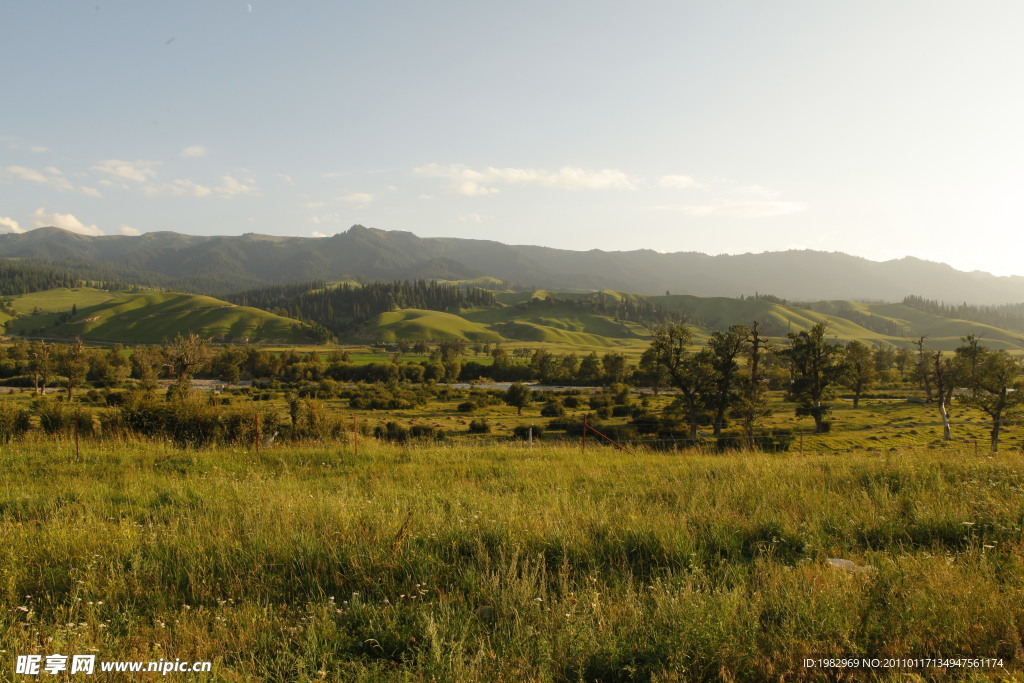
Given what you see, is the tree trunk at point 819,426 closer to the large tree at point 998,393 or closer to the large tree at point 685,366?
the large tree at point 998,393

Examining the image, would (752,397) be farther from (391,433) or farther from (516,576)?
(516,576)

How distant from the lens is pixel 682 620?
4.35 meters

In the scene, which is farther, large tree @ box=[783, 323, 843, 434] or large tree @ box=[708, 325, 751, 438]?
large tree @ box=[783, 323, 843, 434]

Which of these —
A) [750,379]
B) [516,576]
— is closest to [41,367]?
[750,379]

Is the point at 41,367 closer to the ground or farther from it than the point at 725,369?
closer to the ground

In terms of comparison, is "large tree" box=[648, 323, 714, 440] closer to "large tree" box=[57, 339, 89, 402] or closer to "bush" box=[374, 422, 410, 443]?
"bush" box=[374, 422, 410, 443]

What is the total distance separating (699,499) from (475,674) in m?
5.65

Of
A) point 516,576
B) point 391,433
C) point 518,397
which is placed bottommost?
point 518,397

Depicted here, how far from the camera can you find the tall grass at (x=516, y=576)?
4.09 m

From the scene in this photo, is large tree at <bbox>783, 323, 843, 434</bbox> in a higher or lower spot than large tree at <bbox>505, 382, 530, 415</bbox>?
higher

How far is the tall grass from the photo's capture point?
409cm

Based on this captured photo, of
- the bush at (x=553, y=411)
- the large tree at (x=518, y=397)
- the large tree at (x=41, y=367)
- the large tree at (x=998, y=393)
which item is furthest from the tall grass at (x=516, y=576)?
the large tree at (x=41, y=367)

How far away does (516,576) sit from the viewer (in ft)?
17.5

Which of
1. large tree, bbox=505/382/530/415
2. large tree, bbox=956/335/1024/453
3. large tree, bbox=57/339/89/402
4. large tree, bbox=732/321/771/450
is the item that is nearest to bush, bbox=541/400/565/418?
large tree, bbox=505/382/530/415
